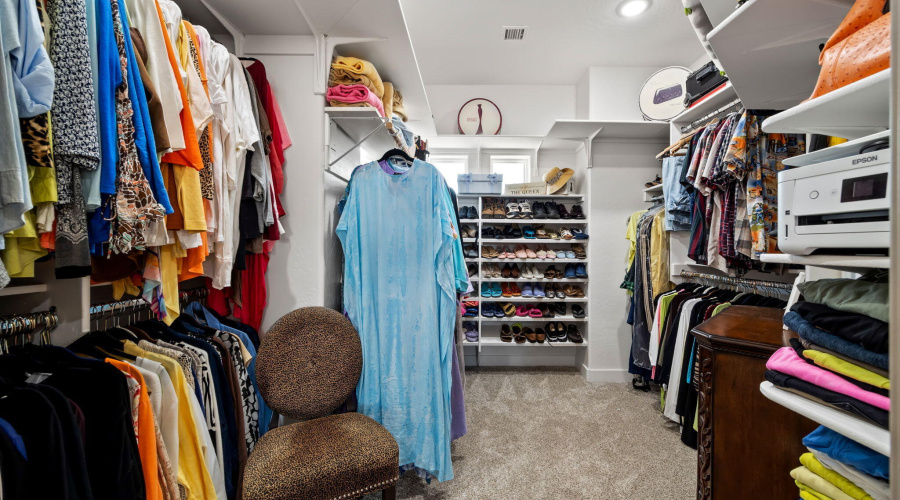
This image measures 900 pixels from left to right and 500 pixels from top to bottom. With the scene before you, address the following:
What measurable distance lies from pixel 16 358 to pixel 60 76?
2.34 feet

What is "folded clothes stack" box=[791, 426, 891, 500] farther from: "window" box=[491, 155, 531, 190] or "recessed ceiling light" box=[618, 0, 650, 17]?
"window" box=[491, 155, 531, 190]

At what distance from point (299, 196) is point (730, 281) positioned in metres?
2.51

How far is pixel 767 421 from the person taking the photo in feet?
3.38

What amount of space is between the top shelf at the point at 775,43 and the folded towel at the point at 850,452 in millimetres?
944

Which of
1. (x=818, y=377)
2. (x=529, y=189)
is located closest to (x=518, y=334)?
(x=529, y=189)

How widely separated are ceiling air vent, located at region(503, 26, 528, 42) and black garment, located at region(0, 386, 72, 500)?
3.07 m

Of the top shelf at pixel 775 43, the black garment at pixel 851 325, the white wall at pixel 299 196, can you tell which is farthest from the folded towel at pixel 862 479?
the white wall at pixel 299 196

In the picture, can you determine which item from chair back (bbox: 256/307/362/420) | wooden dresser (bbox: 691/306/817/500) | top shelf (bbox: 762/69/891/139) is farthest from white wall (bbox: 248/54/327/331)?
top shelf (bbox: 762/69/891/139)

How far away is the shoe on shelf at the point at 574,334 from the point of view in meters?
3.36

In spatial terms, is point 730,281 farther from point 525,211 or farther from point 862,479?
point 862,479

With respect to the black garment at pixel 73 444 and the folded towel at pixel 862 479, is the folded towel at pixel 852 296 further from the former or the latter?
the black garment at pixel 73 444

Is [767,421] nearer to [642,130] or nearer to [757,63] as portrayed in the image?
[757,63]

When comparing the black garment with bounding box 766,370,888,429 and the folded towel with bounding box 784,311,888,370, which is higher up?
the folded towel with bounding box 784,311,888,370

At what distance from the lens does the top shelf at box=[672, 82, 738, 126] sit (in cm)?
206
